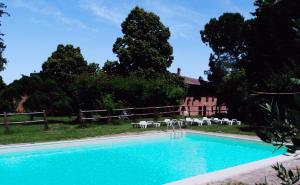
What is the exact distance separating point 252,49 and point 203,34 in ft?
93.3

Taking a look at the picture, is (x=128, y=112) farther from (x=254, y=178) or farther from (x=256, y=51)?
(x=254, y=178)

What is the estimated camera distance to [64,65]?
133 feet

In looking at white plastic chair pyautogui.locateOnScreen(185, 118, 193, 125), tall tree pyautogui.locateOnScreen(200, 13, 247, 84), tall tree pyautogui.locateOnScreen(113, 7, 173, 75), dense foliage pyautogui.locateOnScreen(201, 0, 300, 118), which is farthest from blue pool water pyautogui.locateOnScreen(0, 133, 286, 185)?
tall tree pyautogui.locateOnScreen(200, 13, 247, 84)

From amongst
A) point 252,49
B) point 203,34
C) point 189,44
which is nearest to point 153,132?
point 252,49

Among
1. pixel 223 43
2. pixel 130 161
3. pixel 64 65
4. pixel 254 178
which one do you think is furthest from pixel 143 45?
→ pixel 254 178

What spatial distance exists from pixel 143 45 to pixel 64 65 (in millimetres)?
11967

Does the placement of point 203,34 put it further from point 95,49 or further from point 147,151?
point 147,151

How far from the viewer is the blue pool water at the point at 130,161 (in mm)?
11313

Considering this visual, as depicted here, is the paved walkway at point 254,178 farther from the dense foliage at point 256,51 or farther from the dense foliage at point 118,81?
the dense foliage at point 118,81

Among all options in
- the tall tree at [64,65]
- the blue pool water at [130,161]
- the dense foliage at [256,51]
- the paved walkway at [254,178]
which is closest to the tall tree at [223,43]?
the dense foliage at [256,51]

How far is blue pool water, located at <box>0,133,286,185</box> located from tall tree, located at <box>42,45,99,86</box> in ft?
78.7

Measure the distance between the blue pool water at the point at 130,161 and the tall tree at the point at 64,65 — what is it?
24.0 meters

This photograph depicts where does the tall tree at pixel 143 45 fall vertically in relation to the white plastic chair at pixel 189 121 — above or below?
above

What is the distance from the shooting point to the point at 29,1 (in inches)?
736
